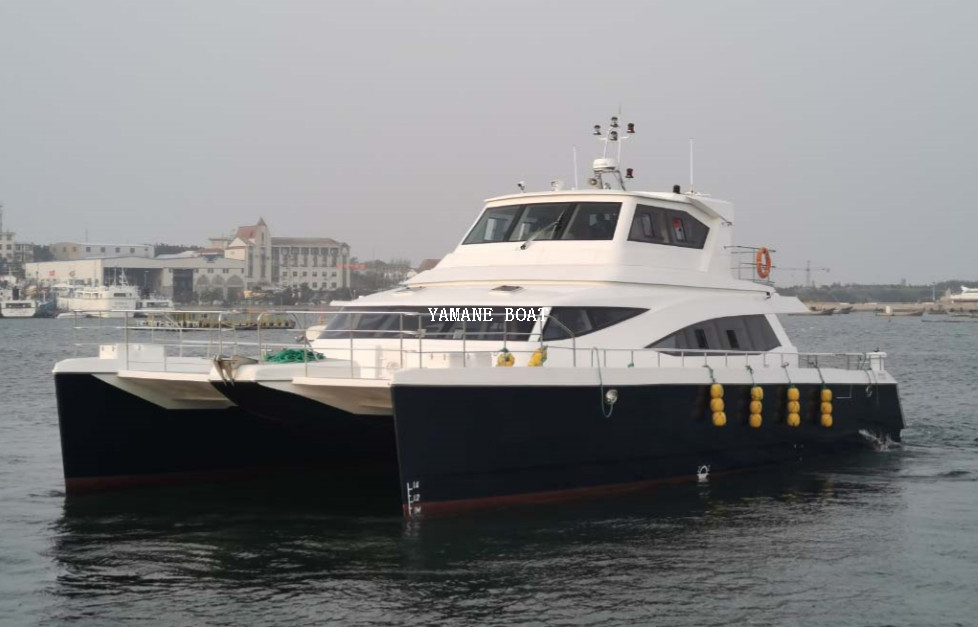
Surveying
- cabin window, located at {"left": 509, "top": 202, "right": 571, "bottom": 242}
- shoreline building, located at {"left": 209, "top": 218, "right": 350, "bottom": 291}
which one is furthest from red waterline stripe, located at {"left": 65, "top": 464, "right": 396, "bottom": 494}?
shoreline building, located at {"left": 209, "top": 218, "right": 350, "bottom": 291}

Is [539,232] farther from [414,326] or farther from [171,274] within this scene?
[171,274]

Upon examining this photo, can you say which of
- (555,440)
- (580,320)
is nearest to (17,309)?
(580,320)

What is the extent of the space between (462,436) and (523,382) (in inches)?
35.4

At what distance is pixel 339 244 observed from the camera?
5340 inches

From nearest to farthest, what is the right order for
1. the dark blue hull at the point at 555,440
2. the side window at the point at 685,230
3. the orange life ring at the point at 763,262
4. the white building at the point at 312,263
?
the dark blue hull at the point at 555,440 → the side window at the point at 685,230 → the orange life ring at the point at 763,262 → the white building at the point at 312,263

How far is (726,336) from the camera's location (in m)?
16.5

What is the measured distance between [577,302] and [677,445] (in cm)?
229

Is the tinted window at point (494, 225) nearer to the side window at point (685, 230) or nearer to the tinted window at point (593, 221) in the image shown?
the tinted window at point (593, 221)

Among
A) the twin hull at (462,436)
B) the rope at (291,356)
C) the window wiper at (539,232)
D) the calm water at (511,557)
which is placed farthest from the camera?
the window wiper at (539,232)

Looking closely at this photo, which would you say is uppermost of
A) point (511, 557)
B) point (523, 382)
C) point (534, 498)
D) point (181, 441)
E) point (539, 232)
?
point (539, 232)

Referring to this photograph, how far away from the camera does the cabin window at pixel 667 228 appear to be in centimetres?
1648

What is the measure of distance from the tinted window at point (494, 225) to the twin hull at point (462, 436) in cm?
334

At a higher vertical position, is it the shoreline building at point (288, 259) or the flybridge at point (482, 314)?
the shoreline building at point (288, 259)

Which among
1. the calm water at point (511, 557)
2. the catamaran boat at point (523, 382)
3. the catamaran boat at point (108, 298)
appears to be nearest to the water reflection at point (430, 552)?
the calm water at point (511, 557)
